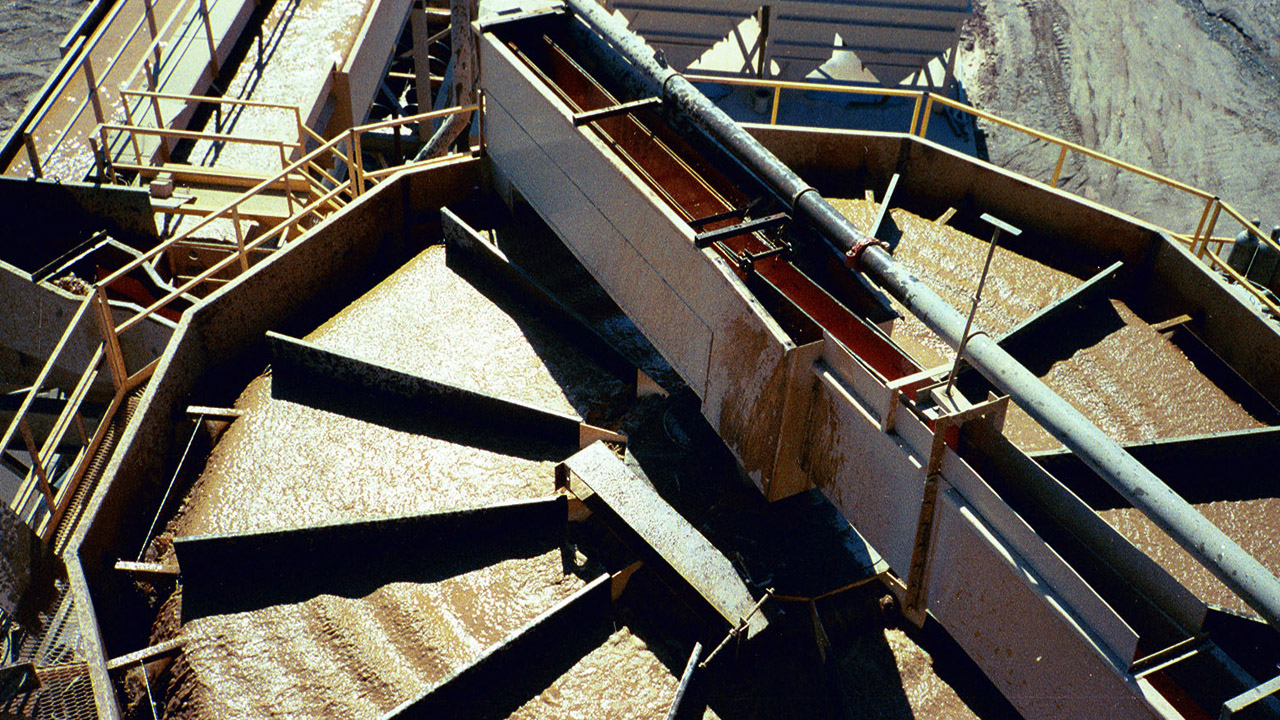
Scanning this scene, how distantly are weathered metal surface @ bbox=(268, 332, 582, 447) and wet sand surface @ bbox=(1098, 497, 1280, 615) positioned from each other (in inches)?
186

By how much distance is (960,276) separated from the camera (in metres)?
11.2

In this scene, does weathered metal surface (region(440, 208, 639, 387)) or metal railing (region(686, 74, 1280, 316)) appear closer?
weathered metal surface (region(440, 208, 639, 387))

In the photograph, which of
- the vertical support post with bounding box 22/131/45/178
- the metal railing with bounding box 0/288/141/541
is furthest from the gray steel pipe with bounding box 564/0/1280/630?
the vertical support post with bounding box 22/131/45/178

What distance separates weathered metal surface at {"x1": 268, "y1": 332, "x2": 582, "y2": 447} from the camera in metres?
8.71

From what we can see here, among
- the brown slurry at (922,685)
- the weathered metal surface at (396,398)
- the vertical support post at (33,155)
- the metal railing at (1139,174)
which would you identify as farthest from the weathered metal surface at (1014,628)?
the vertical support post at (33,155)

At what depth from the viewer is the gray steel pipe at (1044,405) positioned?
4.98m

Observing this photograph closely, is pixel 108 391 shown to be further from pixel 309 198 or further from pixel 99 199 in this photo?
pixel 309 198

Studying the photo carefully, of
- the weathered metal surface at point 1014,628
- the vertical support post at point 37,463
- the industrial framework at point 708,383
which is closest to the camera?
the weathered metal surface at point 1014,628

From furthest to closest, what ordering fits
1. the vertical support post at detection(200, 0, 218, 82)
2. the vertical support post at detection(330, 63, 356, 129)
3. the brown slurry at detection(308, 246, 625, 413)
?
the vertical support post at detection(330, 63, 356, 129) → the vertical support post at detection(200, 0, 218, 82) → the brown slurry at detection(308, 246, 625, 413)

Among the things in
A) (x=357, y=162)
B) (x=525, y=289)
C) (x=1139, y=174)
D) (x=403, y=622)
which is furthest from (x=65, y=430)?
A: (x=1139, y=174)

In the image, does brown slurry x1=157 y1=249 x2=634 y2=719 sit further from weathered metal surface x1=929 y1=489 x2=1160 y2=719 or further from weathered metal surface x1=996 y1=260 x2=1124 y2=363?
weathered metal surface x1=996 y1=260 x2=1124 y2=363

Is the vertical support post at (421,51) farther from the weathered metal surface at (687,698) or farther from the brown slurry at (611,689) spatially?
the weathered metal surface at (687,698)

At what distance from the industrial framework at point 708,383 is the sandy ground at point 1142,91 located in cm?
847

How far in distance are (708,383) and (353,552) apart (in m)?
3.01
